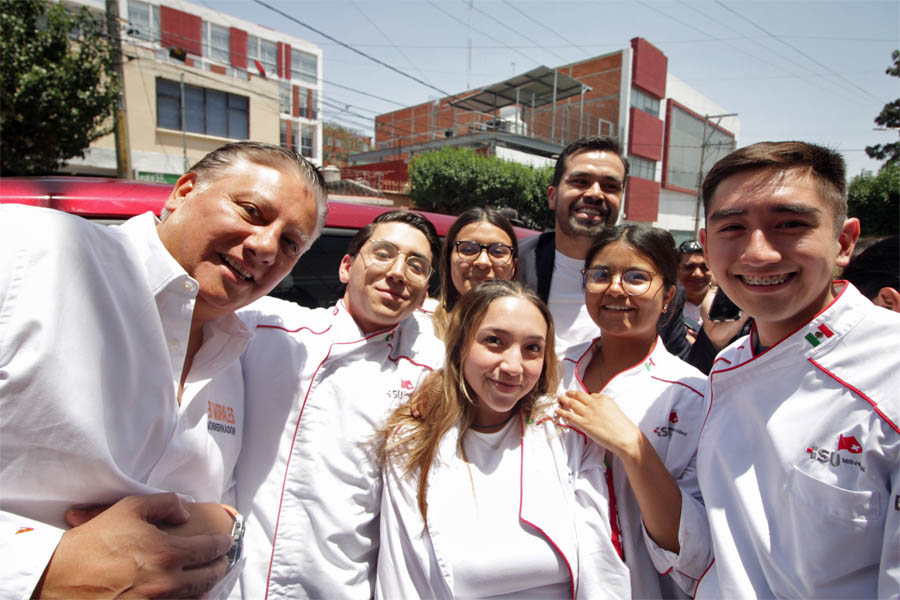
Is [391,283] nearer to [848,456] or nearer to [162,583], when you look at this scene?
[162,583]

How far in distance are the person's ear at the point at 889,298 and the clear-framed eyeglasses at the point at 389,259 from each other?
187cm

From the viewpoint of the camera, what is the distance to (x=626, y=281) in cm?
192

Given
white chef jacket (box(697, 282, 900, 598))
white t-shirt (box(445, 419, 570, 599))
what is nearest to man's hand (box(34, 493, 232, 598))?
white t-shirt (box(445, 419, 570, 599))

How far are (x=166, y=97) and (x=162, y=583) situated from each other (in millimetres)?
21093

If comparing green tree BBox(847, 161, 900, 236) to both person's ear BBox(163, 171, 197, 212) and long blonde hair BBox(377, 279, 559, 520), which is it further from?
person's ear BBox(163, 171, 197, 212)

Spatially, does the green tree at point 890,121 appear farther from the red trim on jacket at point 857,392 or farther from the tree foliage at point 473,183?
the red trim on jacket at point 857,392

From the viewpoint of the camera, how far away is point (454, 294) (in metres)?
2.73

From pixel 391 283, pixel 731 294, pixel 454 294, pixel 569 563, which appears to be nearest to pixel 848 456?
pixel 731 294

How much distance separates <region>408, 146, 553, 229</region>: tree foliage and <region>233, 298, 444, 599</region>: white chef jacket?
18.4 metres

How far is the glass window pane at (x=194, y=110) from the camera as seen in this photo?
18.1 metres

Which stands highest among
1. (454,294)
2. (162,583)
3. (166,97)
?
(166,97)

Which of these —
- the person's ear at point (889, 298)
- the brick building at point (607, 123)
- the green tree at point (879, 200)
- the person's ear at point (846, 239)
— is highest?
the brick building at point (607, 123)

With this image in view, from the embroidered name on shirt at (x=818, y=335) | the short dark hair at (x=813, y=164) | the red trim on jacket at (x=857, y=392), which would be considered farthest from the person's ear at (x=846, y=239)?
the red trim on jacket at (x=857, y=392)

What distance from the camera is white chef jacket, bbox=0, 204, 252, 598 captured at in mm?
924
